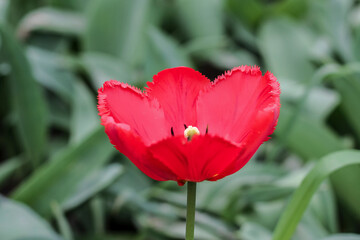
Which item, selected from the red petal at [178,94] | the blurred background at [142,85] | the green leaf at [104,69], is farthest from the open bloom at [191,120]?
the green leaf at [104,69]

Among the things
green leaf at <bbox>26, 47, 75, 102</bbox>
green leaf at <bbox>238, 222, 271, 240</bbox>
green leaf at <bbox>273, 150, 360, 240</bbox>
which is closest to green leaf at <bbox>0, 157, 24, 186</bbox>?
green leaf at <bbox>26, 47, 75, 102</bbox>

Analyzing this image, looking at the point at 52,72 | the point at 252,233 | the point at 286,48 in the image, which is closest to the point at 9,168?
the point at 52,72

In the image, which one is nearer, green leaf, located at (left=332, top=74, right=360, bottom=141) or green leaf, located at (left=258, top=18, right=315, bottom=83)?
green leaf, located at (left=332, top=74, right=360, bottom=141)

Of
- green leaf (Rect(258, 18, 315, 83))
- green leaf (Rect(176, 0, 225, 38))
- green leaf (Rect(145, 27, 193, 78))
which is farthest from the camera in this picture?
green leaf (Rect(176, 0, 225, 38))

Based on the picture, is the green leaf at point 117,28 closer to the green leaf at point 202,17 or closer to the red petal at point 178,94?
the green leaf at point 202,17

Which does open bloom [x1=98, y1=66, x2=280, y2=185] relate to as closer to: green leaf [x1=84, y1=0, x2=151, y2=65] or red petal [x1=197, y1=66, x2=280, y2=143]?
red petal [x1=197, y1=66, x2=280, y2=143]

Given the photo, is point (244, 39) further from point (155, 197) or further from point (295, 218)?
point (295, 218)

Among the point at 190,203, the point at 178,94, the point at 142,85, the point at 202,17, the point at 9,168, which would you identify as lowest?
the point at 190,203

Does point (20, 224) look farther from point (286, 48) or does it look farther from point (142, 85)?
point (286, 48)
